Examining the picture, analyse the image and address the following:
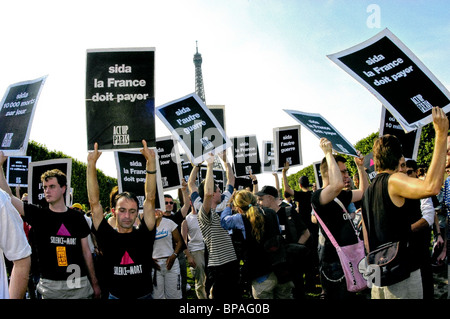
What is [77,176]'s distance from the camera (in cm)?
3059

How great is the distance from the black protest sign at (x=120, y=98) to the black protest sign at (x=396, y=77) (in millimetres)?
2170

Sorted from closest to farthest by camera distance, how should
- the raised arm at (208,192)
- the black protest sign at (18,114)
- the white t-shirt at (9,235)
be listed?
the white t-shirt at (9,235) < the black protest sign at (18,114) < the raised arm at (208,192)

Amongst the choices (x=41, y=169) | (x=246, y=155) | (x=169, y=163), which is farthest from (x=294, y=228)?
(x=41, y=169)

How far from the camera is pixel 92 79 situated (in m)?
4.53

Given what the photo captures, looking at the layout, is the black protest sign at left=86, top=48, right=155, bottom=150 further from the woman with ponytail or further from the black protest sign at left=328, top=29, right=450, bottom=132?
the black protest sign at left=328, top=29, right=450, bottom=132

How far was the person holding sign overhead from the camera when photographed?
3994 millimetres

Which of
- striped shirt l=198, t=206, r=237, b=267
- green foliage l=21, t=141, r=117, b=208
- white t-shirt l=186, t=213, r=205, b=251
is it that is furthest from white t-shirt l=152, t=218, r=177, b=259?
green foliage l=21, t=141, r=117, b=208

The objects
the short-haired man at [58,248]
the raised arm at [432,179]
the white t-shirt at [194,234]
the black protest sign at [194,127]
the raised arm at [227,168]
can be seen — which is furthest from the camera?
the white t-shirt at [194,234]

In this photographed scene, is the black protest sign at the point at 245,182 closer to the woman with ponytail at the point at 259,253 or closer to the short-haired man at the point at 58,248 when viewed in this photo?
the woman with ponytail at the point at 259,253

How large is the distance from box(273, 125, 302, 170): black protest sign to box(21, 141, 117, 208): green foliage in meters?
17.0

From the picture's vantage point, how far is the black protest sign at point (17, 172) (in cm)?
929

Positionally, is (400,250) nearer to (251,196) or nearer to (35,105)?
(251,196)

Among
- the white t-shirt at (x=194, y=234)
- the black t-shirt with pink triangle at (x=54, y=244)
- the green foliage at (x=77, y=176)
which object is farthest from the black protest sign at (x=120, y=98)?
the green foliage at (x=77, y=176)

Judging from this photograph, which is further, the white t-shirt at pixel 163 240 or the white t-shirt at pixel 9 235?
the white t-shirt at pixel 163 240
